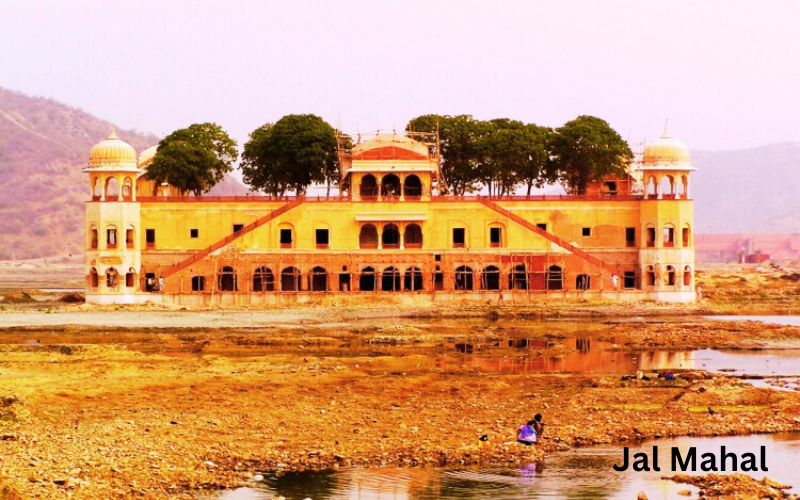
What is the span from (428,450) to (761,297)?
65.7 metres

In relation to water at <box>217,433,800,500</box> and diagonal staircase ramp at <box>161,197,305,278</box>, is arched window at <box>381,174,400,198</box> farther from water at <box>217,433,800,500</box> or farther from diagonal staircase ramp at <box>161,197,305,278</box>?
water at <box>217,433,800,500</box>

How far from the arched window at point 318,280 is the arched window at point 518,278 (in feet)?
35.3

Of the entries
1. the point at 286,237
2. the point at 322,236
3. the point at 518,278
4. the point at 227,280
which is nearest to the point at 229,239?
the point at 227,280

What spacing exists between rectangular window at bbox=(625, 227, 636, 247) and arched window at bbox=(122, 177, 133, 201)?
2986 cm

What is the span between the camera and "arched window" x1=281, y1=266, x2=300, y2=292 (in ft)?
276

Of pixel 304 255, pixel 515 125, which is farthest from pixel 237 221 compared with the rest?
pixel 515 125

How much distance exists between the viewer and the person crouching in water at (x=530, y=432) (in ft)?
108

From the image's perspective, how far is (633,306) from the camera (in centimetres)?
8219

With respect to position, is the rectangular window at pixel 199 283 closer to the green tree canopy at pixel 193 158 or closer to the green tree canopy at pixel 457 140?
the green tree canopy at pixel 193 158

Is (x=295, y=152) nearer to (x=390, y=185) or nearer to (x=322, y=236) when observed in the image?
(x=390, y=185)

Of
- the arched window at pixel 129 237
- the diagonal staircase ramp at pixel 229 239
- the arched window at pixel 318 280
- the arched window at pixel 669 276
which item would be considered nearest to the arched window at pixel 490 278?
the arched window at pixel 318 280

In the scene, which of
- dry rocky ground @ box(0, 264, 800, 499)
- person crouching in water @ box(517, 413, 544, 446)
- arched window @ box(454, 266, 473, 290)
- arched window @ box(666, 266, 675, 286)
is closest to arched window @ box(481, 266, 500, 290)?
arched window @ box(454, 266, 473, 290)

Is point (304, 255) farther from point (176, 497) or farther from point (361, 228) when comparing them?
point (176, 497)

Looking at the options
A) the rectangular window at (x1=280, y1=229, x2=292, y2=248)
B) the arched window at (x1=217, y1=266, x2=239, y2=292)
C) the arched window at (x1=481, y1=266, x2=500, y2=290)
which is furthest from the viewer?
the rectangular window at (x1=280, y1=229, x2=292, y2=248)
